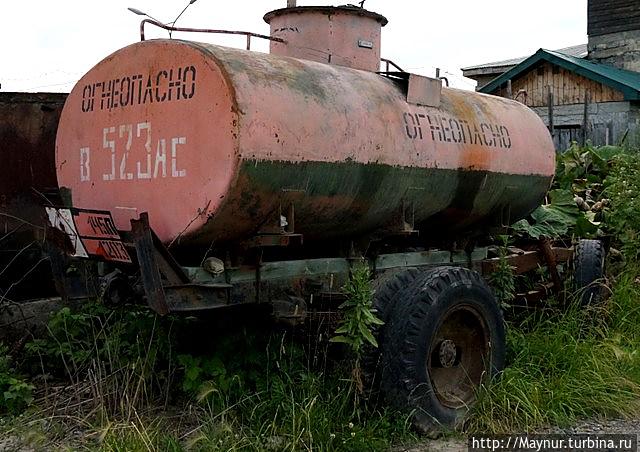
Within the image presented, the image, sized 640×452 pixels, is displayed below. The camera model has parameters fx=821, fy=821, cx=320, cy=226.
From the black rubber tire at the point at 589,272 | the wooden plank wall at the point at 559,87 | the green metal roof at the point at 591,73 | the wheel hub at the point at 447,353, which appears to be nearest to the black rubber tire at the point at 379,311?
the wheel hub at the point at 447,353

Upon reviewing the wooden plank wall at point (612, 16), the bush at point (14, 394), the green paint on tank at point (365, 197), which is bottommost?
the bush at point (14, 394)

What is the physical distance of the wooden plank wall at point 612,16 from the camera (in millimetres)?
18172

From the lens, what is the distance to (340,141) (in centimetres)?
462

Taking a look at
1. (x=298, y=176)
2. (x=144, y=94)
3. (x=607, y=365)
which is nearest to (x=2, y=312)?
(x=144, y=94)

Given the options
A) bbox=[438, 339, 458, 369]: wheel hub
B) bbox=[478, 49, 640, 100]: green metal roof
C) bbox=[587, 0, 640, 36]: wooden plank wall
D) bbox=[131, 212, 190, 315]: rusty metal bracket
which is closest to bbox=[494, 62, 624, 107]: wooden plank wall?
bbox=[478, 49, 640, 100]: green metal roof

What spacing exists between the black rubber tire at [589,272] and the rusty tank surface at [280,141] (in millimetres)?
1589

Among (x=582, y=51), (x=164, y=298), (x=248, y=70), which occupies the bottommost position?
(x=164, y=298)

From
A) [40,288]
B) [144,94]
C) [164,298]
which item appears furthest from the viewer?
[40,288]

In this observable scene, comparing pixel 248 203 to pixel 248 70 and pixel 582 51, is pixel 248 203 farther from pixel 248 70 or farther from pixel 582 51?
pixel 582 51

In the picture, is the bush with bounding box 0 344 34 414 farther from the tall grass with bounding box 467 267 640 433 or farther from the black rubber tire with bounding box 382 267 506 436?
the tall grass with bounding box 467 267 640 433

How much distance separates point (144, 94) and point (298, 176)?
98cm

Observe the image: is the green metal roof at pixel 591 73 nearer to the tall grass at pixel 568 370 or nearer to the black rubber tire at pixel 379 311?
the tall grass at pixel 568 370

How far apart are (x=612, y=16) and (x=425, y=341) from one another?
52.4 feet

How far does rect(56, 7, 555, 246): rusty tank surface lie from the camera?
166 inches
